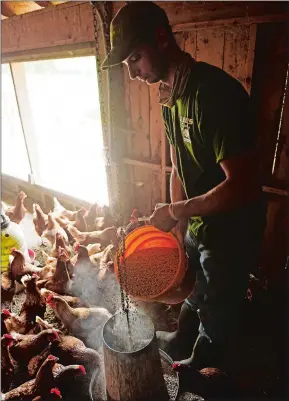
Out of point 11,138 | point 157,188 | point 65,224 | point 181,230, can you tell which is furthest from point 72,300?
point 11,138

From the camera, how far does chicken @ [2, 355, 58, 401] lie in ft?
8.86

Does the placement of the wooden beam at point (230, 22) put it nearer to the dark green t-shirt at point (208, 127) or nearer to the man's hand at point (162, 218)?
the dark green t-shirt at point (208, 127)

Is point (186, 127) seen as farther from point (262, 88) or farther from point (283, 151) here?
point (283, 151)

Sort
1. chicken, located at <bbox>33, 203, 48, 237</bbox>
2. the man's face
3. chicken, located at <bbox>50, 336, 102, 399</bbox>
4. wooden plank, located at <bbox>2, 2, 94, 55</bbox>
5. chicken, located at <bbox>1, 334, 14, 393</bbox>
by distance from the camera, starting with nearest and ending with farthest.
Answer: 1. the man's face
2. chicken, located at <bbox>1, 334, 14, 393</bbox>
3. chicken, located at <bbox>50, 336, 102, 399</bbox>
4. wooden plank, located at <bbox>2, 2, 94, 55</bbox>
5. chicken, located at <bbox>33, 203, 48, 237</bbox>

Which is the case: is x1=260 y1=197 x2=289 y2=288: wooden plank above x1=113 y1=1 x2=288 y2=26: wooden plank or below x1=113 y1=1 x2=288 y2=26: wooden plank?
below

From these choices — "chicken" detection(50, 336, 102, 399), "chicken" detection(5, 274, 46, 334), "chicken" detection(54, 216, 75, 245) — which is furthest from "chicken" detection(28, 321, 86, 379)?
"chicken" detection(54, 216, 75, 245)

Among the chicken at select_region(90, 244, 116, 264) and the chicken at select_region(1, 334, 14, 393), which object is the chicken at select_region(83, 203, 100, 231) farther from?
the chicken at select_region(1, 334, 14, 393)

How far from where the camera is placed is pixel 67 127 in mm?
6867

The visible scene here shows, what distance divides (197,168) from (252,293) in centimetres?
218

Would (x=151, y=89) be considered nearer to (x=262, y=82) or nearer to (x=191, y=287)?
(x=262, y=82)

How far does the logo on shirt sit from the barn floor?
2431mm

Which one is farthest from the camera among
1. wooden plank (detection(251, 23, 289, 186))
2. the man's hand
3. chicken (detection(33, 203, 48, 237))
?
chicken (detection(33, 203, 48, 237))

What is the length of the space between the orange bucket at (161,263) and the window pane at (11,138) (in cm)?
553

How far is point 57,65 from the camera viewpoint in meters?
6.23
